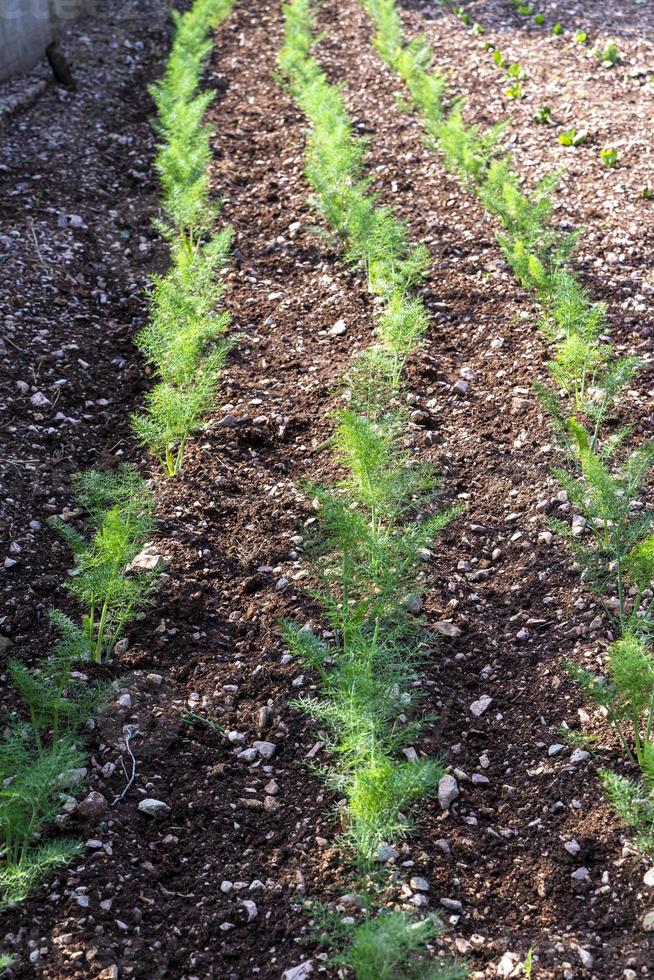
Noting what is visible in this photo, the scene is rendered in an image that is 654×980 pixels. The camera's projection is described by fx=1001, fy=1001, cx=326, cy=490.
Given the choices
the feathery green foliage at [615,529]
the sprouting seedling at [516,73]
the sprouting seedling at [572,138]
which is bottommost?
the feathery green foliage at [615,529]

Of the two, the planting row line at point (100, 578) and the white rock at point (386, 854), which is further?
the white rock at point (386, 854)

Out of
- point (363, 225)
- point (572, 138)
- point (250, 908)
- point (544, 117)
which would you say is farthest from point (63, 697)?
point (544, 117)

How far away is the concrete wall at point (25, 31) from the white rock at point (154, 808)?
668 cm

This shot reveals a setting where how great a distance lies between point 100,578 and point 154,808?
2.47 ft

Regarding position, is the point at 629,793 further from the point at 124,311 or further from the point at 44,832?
the point at 124,311

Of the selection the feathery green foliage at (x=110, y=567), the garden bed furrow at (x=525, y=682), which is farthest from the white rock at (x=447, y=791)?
the feathery green foliage at (x=110, y=567)

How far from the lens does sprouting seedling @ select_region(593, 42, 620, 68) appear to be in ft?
26.5

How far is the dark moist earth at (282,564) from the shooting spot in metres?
2.62

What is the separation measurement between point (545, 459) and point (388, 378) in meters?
0.90

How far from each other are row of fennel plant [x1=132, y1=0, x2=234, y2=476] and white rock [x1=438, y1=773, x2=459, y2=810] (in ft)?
5.78

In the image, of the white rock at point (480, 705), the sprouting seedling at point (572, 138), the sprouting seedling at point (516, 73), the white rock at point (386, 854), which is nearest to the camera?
the white rock at point (386, 854)

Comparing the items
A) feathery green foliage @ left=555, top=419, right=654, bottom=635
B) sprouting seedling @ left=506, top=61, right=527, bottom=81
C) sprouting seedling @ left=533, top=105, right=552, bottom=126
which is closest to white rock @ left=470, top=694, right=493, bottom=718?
feathery green foliage @ left=555, top=419, right=654, bottom=635

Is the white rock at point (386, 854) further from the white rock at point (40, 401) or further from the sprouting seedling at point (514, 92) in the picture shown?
the sprouting seedling at point (514, 92)

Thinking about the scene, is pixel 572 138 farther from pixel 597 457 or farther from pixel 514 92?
pixel 597 457
